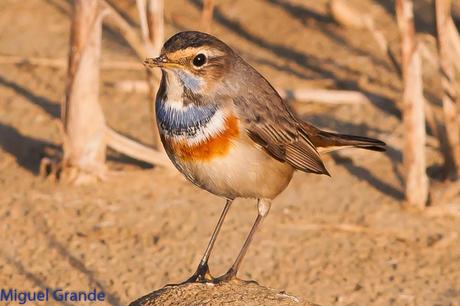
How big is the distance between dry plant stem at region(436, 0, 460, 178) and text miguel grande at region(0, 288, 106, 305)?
3.76 m

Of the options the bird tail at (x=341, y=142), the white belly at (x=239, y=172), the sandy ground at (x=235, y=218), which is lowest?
the sandy ground at (x=235, y=218)

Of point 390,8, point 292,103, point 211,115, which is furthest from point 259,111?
point 390,8

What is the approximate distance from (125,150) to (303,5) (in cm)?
467

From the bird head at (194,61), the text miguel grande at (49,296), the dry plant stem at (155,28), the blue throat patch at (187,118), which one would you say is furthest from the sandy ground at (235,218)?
the bird head at (194,61)

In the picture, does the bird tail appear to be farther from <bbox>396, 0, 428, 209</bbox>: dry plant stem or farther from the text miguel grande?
<bbox>396, 0, 428, 209</bbox>: dry plant stem

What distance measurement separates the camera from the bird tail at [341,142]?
8.00 m

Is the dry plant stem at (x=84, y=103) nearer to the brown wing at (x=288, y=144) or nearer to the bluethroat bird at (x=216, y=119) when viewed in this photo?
the brown wing at (x=288, y=144)

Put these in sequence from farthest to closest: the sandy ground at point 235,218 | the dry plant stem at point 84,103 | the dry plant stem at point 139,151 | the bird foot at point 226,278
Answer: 1. the dry plant stem at point 139,151
2. the dry plant stem at point 84,103
3. the sandy ground at point 235,218
4. the bird foot at point 226,278

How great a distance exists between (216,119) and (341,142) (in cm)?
137

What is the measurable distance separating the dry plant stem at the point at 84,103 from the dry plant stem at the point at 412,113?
2746 mm

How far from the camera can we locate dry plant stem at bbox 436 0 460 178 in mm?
10539

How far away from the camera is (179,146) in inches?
276

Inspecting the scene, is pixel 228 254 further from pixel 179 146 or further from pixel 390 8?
pixel 390 8

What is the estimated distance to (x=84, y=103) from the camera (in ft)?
34.5
